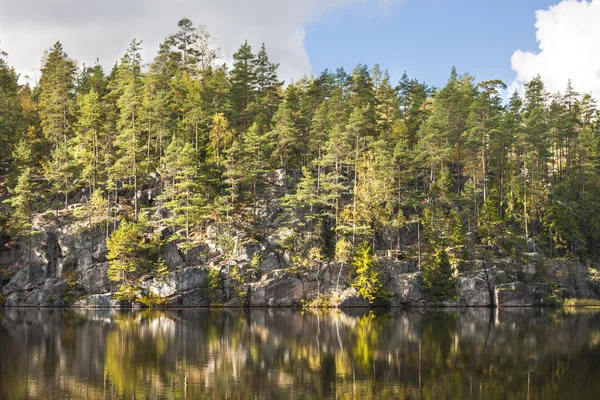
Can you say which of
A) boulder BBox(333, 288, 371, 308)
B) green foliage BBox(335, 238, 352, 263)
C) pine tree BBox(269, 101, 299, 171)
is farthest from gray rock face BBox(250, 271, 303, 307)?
pine tree BBox(269, 101, 299, 171)

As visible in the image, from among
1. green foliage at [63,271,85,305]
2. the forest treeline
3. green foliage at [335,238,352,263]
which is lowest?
green foliage at [63,271,85,305]

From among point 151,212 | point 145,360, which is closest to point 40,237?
point 151,212

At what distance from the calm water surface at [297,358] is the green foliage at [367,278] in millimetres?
12264

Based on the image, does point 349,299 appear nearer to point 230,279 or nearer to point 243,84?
point 230,279

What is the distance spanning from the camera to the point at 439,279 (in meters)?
69.9

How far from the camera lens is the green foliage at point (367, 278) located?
66688 millimetres

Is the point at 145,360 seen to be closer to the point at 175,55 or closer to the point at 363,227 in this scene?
the point at 363,227

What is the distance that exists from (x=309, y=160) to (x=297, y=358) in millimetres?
57638

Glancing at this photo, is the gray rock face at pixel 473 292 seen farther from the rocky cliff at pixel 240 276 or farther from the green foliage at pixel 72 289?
the green foliage at pixel 72 289

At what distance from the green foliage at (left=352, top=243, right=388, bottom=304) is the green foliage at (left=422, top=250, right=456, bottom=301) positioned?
611 cm

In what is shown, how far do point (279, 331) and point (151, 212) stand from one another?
3939cm

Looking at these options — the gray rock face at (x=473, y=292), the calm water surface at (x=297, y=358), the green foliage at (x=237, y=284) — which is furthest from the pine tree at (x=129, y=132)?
the gray rock face at (x=473, y=292)

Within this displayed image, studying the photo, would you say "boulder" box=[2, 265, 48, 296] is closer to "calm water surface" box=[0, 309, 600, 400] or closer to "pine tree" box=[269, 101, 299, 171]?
"calm water surface" box=[0, 309, 600, 400]

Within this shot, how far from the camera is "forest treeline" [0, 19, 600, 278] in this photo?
241 ft
